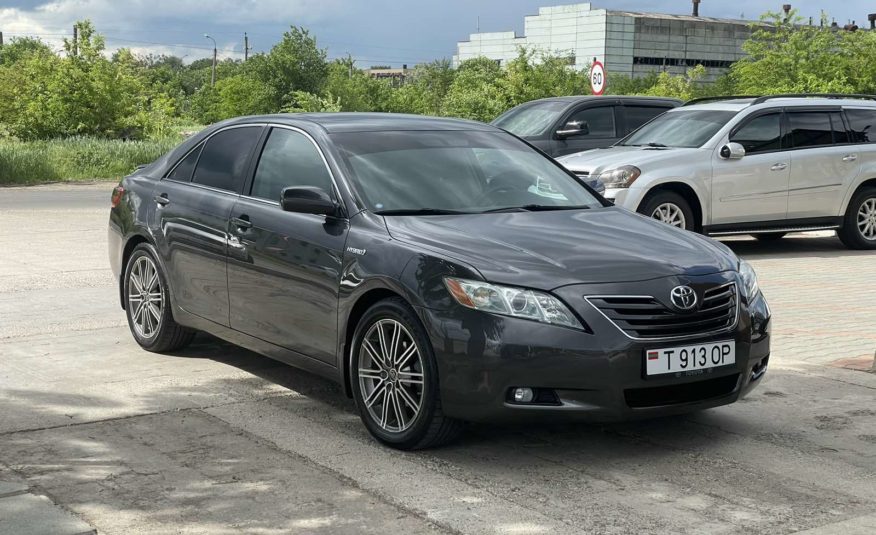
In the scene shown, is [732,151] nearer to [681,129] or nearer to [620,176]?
[681,129]

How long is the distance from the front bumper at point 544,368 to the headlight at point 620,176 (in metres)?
8.15

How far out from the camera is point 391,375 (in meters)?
5.73

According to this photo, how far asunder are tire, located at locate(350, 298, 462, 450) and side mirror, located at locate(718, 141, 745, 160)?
8788 mm

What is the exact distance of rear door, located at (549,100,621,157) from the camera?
17.1 metres

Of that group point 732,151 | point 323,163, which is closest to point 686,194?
point 732,151

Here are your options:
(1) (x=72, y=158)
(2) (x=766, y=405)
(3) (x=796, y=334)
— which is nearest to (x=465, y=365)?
(2) (x=766, y=405)

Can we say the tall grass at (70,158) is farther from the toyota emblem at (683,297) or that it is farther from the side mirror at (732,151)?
the toyota emblem at (683,297)

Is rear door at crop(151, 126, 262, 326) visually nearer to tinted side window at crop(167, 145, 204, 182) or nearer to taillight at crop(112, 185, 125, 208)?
tinted side window at crop(167, 145, 204, 182)

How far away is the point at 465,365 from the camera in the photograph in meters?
5.30

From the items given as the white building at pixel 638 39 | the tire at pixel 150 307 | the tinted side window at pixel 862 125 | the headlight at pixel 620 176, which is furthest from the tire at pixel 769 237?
the white building at pixel 638 39

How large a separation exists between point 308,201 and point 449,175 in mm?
877

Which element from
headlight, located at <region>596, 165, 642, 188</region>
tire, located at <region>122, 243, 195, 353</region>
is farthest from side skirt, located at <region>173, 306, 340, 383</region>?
headlight, located at <region>596, 165, 642, 188</region>

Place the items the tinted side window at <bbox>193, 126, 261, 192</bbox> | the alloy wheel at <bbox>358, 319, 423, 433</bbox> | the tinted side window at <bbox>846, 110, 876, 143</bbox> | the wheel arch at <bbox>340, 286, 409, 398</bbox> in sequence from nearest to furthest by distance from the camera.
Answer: the alloy wheel at <bbox>358, 319, 423, 433</bbox>, the wheel arch at <bbox>340, 286, 409, 398</bbox>, the tinted side window at <bbox>193, 126, 261, 192</bbox>, the tinted side window at <bbox>846, 110, 876, 143</bbox>

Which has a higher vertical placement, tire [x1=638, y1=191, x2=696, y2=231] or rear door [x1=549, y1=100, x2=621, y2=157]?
rear door [x1=549, y1=100, x2=621, y2=157]
